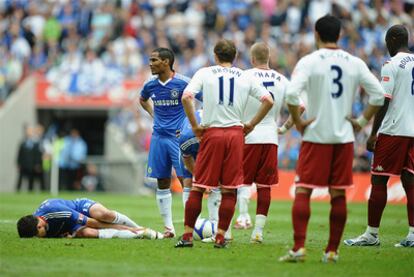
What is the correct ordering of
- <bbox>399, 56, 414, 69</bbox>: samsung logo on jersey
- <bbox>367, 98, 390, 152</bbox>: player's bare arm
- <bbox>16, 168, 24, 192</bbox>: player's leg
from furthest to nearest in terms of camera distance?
<bbox>16, 168, 24, 192</bbox>: player's leg
<bbox>399, 56, 414, 69</bbox>: samsung logo on jersey
<bbox>367, 98, 390, 152</bbox>: player's bare arm

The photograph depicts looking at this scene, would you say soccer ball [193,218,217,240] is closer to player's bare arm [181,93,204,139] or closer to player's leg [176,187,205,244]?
player's leg [176,187,205,244]

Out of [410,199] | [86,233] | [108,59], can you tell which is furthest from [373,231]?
[108,59]

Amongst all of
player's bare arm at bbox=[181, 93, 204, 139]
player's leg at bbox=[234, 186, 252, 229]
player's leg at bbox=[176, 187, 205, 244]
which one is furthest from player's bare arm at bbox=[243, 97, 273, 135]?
player's leg at bbox=[234, 186, 252, 229]

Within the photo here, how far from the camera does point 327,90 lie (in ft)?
34.0

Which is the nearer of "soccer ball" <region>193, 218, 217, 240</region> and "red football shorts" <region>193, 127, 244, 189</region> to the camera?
"red football shorts" <region>193, 127, 244, 189</region>

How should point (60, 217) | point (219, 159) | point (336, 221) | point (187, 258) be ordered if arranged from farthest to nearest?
point (60, 217)
point (219, 159)
point (187, 258)
point (336, 221)

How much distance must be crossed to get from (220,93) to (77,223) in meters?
3.18

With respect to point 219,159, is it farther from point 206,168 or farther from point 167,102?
point 167,102

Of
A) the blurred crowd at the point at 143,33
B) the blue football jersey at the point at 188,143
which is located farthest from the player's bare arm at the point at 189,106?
the blurred crowd at the point at 143,33

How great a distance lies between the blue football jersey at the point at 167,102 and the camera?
44.5ft

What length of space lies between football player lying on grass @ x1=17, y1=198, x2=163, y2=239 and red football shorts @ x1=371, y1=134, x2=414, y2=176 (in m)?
3.40

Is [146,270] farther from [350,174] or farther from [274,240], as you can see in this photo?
[274,240]

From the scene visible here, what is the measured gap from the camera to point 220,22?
33656 millimetres

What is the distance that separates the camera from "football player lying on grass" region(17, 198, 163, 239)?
12914mm
